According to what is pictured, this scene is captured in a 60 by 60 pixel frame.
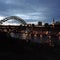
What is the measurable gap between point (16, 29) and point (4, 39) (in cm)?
5857

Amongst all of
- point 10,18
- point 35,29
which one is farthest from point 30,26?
point 10,18

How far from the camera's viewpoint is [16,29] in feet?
351

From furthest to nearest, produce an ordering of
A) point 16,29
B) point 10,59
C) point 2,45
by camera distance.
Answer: point 16,29 < point 2,45 < point 10,59

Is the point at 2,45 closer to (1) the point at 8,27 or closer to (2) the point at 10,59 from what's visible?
(2) the point at 10,59

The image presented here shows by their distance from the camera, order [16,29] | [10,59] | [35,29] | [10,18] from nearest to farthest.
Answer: [10,59]
[16,29]
[35,29]
[10,18]

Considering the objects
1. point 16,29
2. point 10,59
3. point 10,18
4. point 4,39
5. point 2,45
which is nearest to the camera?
point 10,59

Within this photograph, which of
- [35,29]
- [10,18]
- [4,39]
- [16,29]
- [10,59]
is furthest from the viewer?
[10,18]

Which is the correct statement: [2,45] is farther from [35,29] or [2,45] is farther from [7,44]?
[35,29]

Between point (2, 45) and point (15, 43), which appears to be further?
point (15, 43)

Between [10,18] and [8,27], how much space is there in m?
20.9

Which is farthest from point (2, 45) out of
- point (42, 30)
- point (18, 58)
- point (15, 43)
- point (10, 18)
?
point (10, 18)

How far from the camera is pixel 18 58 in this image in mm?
34750

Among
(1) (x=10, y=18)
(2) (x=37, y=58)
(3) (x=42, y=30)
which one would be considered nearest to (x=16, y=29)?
(3) (x=42, y=30)

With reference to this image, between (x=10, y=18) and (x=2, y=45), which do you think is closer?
(x=2, y=45)
